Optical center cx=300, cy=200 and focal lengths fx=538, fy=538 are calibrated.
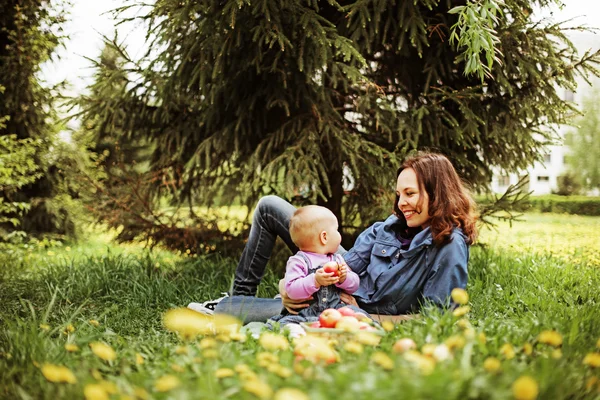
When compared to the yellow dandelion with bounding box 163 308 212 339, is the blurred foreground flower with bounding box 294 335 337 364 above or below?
above

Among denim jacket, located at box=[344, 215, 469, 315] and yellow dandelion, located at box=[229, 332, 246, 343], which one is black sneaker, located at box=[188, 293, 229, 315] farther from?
yellow dandelion, located at box=[229, 332, 246, 343]

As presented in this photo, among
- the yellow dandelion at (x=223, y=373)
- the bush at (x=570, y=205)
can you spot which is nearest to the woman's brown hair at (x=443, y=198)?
the yellow dandelion at (x=223, y=373)

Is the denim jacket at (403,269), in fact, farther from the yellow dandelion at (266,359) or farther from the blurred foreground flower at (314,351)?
the yellow dandelion at (266,359)

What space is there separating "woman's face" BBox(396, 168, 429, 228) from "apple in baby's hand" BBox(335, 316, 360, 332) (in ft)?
2.63

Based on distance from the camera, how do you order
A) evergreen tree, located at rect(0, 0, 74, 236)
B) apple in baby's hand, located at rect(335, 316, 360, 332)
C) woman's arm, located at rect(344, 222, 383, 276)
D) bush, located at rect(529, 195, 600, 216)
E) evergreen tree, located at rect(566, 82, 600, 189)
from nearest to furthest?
apple in baby's hand, located at rect(335, 316, 360, 332), woman's arm, located at rect(344, 222, 383, 276), evergreen tree, located at rect(0, 0, 74, 236), bush, located at rect(529, 195, 600, 216), evergreen tree, located at rect(566, 82, 600, 189)

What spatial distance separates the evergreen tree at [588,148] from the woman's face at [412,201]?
804cm

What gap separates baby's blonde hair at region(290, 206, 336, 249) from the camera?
247cm

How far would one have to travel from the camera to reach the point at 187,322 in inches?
71.1

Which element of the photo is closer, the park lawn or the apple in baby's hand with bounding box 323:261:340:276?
the park lawn

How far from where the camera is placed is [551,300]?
9.12ft

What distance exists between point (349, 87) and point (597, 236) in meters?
3.86

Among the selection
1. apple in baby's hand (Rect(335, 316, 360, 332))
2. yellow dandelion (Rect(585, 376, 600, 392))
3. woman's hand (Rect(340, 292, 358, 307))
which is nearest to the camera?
yellow dandelion (Rect(585, 376, 600, 392))

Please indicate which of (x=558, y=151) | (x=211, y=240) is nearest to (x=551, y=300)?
(x=211, y=240)

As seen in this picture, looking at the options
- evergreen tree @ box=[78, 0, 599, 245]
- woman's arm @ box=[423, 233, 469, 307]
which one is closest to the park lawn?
woman's arm @ box=[423, 233, 469, 307]
